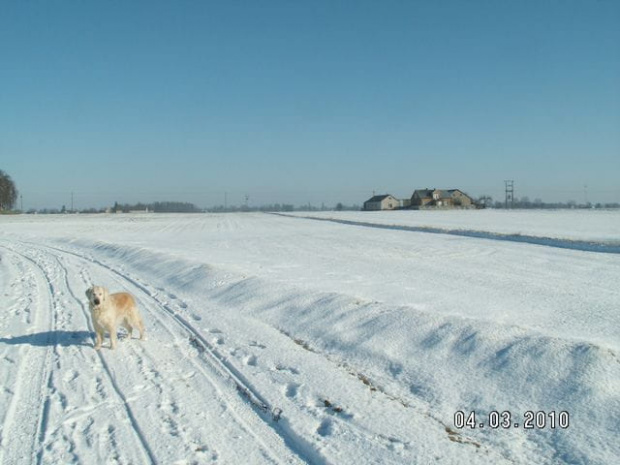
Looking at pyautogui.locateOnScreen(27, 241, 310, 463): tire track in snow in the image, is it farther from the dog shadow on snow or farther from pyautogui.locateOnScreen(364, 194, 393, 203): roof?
pyautogui.locateOnScreen(364, 194, 393, 203): roof

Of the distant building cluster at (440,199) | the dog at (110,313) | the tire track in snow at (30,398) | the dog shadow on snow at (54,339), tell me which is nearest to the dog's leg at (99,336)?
the dog at (110,313)

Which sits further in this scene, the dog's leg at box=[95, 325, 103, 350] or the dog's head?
the dog's leg at box=[95, 325, 103, 350]

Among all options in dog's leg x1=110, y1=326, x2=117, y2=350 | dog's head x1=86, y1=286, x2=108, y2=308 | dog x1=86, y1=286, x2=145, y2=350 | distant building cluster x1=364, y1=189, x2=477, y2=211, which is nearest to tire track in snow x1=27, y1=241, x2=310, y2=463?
dog's leg x1=110, y1=326, x2=117, y2=350

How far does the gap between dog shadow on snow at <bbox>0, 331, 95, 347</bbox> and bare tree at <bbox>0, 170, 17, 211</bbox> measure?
425 ft

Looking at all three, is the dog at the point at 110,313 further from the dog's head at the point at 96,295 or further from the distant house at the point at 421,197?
the distant house at the point at 421,197

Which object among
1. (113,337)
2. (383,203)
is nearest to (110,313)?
(113,337)

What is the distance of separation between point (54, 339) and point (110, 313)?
1379 millimetres

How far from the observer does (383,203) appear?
5241 inches

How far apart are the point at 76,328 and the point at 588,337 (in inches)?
341

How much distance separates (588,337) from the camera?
21.1 ft

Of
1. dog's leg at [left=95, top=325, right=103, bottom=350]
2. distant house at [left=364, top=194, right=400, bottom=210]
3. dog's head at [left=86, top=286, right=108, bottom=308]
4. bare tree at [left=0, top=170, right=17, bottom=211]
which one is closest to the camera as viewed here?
dog's head at [left=86, top=286, right=108, bottom=308]

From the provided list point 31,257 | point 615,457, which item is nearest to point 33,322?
point 615,457

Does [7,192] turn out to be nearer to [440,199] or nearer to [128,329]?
[440,199]

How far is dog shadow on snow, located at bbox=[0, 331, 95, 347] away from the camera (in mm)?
7379
